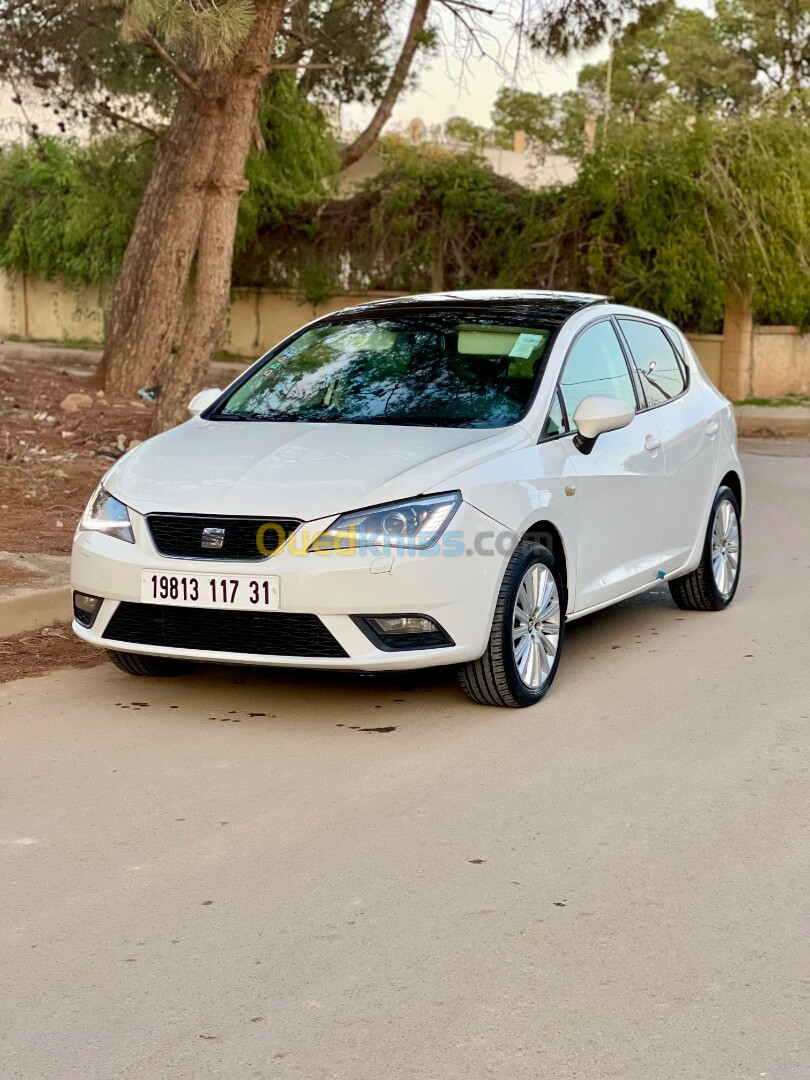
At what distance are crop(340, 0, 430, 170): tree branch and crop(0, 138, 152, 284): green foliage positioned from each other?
3559 millimetres

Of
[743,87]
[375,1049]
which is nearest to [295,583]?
[375,1049]

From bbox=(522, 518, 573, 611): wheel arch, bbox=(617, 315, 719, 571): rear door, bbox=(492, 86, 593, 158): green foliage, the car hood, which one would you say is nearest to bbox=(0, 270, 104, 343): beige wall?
bbox=(617, 315, 719, 571): rear door

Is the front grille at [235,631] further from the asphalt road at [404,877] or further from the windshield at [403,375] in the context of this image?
the windshield at [403,375]

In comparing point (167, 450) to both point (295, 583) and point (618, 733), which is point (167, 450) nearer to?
point (295, 583)

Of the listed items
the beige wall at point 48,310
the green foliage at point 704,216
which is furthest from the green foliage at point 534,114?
the green foliage at point 704,216

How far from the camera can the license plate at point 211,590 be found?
5.71 meters

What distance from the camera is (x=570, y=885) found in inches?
171

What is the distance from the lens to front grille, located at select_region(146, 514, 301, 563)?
5.75 meters

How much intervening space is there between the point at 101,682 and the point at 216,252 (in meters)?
7.50

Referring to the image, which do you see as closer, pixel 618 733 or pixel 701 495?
pixel 618 733

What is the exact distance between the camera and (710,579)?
26.8 ft

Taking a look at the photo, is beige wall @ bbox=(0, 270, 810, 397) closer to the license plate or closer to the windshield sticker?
the windshield sticker

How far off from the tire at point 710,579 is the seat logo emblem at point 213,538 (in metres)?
3.20

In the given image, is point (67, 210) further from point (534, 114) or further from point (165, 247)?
point (534, 114)
